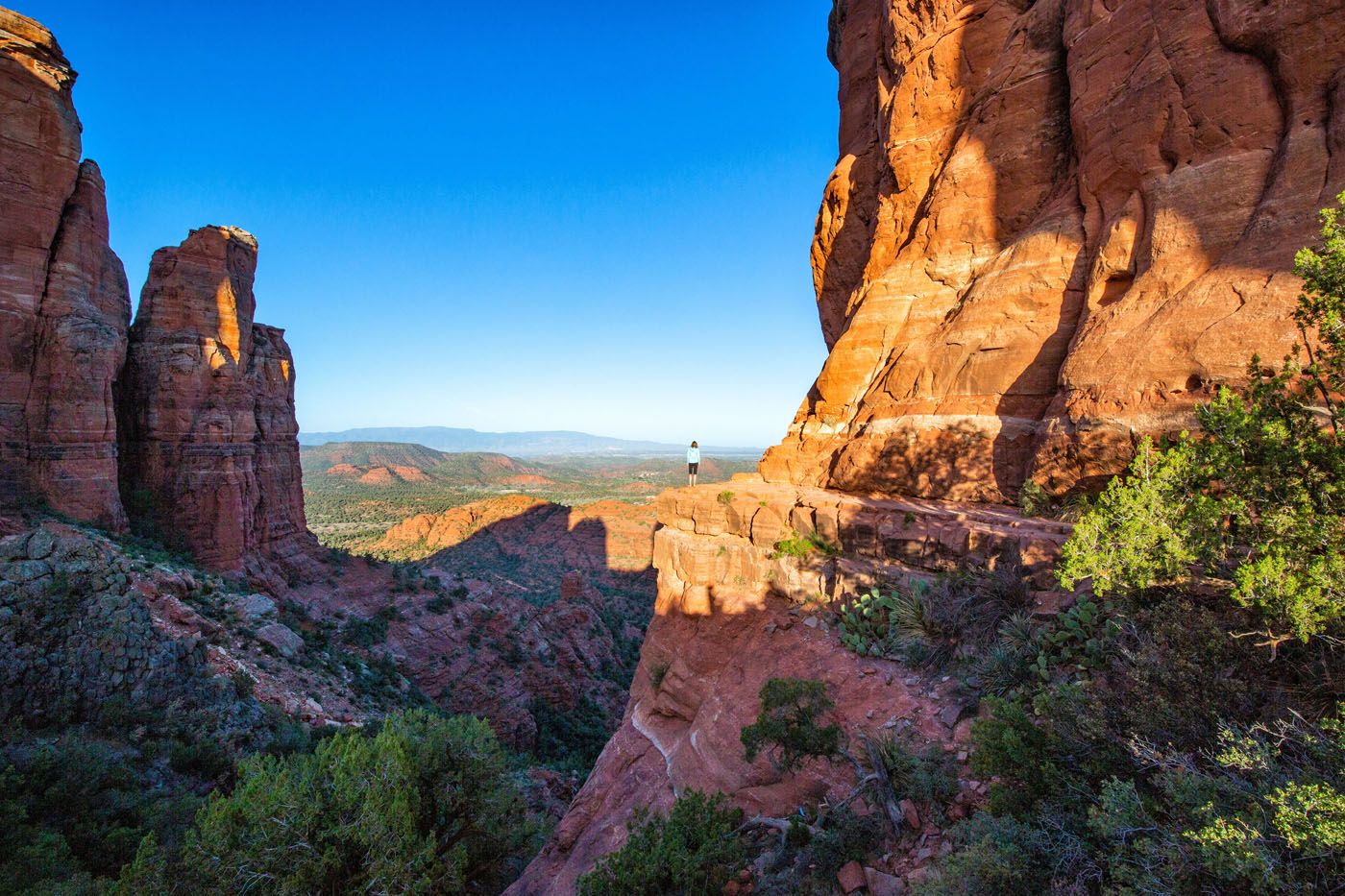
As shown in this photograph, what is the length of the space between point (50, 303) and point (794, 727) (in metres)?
32.1

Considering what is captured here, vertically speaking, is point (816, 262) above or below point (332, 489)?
above

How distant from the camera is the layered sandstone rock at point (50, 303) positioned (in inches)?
778

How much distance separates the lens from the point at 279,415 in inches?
1367

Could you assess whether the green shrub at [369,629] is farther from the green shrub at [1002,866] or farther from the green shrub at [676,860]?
the green shrub at [1002,866]

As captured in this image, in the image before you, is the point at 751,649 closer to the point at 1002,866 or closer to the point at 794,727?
the point at 794,727

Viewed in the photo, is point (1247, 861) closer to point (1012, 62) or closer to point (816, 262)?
point (1012, 62)

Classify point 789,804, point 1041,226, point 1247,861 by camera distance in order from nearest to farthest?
1. point 1247,861
2. point 789,804
3. point 1041,226

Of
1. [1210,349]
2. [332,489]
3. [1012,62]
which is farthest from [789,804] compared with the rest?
[332,489]

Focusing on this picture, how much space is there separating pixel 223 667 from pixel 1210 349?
24134 mm

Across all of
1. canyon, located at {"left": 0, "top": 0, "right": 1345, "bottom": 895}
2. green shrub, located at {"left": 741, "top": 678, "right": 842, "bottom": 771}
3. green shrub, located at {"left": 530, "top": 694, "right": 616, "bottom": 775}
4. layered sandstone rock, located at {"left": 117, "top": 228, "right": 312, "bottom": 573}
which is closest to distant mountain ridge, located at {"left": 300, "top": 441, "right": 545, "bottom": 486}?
layered sandstone rock, located at {"left": 117, "top": 228, "right": 312, "bottom": 573}

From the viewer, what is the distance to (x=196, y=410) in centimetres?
2708

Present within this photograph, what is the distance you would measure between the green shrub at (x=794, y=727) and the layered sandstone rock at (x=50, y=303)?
29257mm

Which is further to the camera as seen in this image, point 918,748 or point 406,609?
point 406,609

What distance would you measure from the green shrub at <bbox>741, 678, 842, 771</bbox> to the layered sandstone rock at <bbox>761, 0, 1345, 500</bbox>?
5.58m
